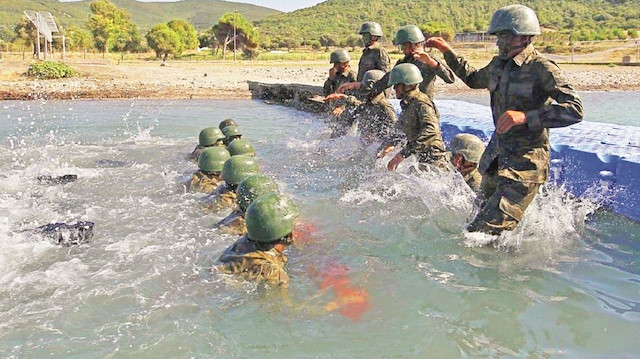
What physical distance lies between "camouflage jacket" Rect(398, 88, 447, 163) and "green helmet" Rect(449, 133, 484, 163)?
883 mm

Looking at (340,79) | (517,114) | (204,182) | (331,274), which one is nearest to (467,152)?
(517,114)

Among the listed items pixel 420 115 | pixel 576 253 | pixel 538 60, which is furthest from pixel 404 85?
pixel 576 253

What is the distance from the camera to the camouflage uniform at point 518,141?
5.23m

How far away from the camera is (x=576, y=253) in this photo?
19.7 feet

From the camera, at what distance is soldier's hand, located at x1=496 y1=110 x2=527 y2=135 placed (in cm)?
499

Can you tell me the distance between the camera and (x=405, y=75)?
24.2 feet

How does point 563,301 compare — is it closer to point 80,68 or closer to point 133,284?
point 133,284

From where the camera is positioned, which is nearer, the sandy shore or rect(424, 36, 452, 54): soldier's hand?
rect(424, 36, 452, 54): soldier's hand

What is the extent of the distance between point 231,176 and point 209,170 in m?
1.38

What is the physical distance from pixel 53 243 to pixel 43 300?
1.52 metres

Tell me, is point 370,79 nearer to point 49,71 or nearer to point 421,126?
point 421,126

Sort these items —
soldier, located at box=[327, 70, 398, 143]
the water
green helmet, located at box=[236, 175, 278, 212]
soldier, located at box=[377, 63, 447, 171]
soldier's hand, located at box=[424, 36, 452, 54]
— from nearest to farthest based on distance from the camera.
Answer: the water
soldier's hand, located at box=[424, 36, 452, 54]
green helmet, located at box=[236, 175, 278, 212]
soldier, located at box=[377, 63, 447, 171]
soldier, located at box=[327, 70, 398, 143]

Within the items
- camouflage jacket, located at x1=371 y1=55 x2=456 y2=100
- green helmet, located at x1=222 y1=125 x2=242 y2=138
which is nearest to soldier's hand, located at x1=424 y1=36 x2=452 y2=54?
camouflage jacket, located at x1=371 y1=55 x2=456 y2=100

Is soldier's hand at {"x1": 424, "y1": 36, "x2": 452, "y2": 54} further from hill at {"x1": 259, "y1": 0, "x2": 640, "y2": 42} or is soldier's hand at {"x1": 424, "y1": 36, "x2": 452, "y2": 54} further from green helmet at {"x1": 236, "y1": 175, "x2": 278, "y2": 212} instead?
hill at {"x1": 259, "y1": 0, "x2": 640, "y2": 42}
